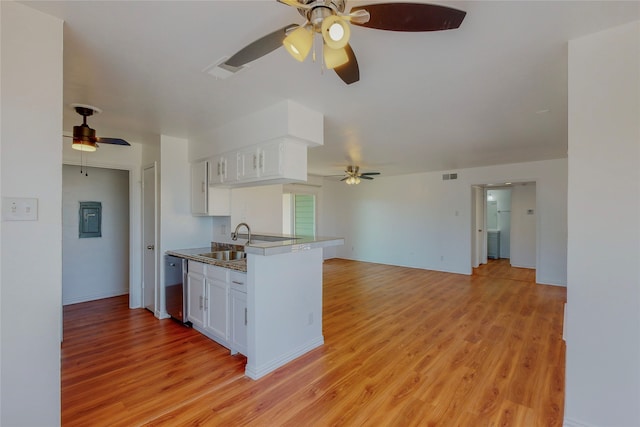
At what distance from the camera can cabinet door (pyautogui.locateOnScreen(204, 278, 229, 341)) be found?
2.87 m

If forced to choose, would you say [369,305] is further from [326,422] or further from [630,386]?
[630,386]

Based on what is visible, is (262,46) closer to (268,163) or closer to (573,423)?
(268,163)

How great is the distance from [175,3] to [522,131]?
389 cm

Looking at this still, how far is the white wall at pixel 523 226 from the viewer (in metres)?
7.07

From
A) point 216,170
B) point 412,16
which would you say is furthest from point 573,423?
point 216,170

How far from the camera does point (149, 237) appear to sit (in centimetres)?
405

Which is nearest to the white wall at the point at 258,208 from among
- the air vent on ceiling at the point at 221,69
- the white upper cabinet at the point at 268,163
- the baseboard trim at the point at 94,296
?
the white upper cabinet at the point at 268,163

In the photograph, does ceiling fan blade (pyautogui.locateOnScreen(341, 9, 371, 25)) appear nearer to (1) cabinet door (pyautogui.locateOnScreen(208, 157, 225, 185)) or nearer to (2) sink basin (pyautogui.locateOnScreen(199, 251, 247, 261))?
(1) cabinet door (pyautogui.locateOnScreen(208, 157, 225, 185))

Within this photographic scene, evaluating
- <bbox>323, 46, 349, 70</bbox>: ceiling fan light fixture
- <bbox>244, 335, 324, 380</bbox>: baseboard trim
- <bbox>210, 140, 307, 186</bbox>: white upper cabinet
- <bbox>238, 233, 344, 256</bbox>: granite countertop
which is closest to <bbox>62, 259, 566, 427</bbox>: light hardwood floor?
<bbox>244, 335, 324, 380</bbox>: baseboard trim

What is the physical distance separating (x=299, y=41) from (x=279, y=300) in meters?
2.06

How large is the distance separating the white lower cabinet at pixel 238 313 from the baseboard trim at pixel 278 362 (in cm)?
23

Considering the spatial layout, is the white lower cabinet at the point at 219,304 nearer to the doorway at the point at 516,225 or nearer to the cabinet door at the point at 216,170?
the cabinet door at the point at 216,170

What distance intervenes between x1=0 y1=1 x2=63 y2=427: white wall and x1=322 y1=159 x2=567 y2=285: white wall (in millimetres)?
6677

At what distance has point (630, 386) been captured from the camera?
158 cm
